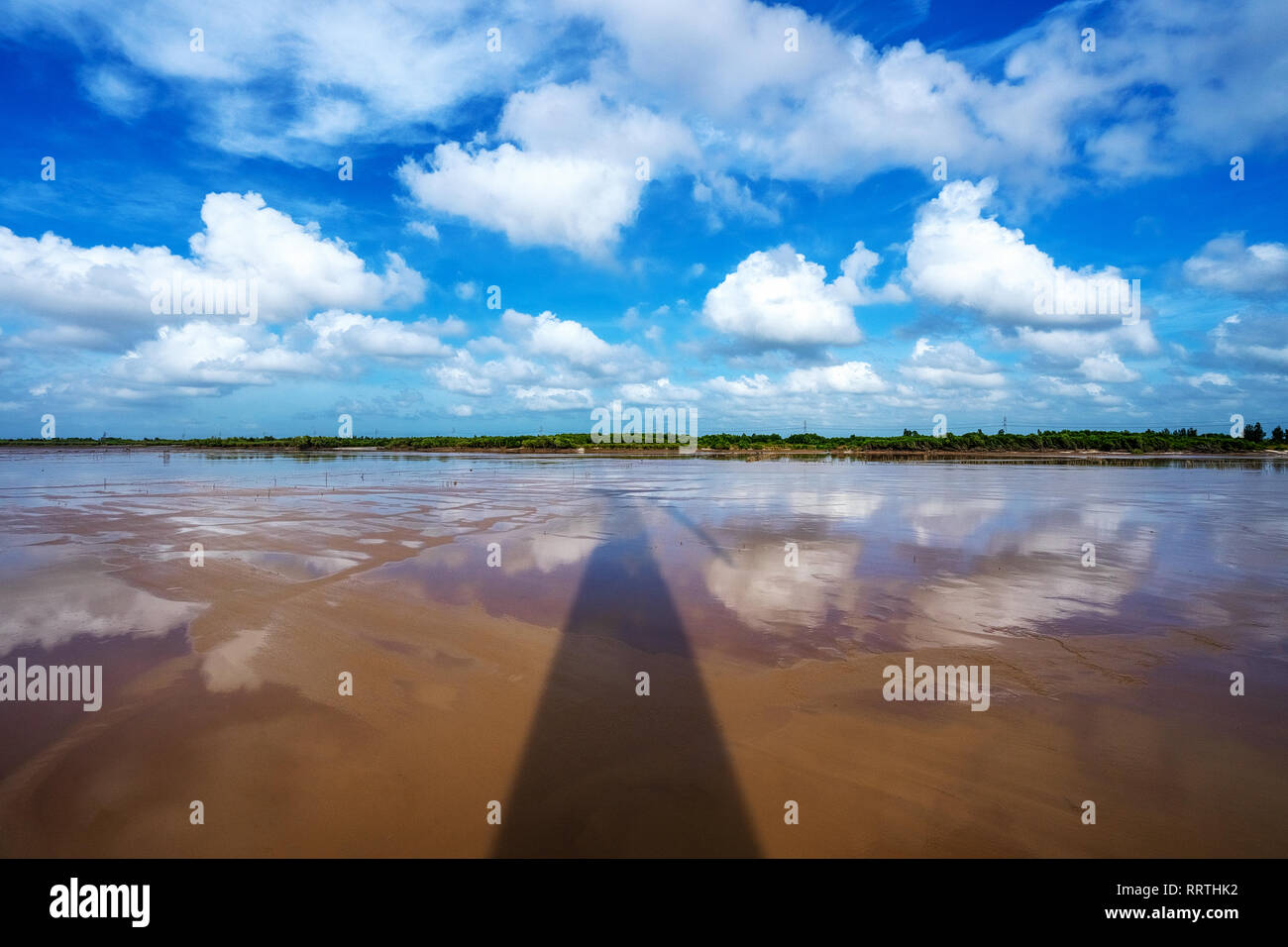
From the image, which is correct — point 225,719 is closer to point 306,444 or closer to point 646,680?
point 646,680

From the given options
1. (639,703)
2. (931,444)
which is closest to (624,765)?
(639,703)

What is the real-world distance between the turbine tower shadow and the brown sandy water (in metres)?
0.03

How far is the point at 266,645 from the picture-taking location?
A: 7.57m

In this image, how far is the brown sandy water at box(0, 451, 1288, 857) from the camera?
13.8ft

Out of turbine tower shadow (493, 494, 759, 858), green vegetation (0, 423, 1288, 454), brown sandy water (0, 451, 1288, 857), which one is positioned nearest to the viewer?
turbine tower shadow (493, 494, 759, 858)

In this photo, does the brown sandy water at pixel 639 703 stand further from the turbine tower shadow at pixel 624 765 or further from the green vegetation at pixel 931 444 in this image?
the green vegetation at pixel 931 444

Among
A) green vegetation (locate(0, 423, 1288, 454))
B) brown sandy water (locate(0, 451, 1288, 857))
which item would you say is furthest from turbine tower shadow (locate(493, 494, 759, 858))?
green vegetation (locate(0, 423, 1288, 454))

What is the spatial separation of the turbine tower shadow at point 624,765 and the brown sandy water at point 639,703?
3 cm

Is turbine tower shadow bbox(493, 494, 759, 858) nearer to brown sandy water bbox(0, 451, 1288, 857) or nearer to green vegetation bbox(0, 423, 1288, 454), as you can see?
brown sandy water bbox(0, 451, 1288, 857)

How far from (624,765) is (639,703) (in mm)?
Result: 1129

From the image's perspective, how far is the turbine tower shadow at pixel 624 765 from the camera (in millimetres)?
4090
